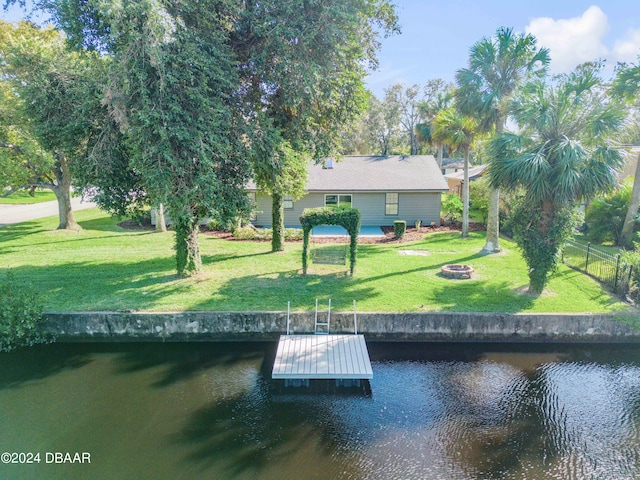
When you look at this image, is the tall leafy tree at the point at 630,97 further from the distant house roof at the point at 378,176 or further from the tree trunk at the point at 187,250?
the tree trunk at the point at 187,250

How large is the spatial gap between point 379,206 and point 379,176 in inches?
72.8

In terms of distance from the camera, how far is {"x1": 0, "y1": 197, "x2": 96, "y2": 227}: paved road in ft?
83.5

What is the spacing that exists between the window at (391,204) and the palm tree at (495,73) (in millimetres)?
8217

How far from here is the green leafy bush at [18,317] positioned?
33.0ft

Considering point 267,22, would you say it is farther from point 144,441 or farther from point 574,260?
point 574,260

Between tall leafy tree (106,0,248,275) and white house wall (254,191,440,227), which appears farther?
white house wall (254,191,440,227)

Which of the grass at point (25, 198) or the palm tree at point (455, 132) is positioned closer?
the palm tree at point (455, 132)

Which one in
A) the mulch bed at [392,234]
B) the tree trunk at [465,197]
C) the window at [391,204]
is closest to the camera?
the tree trunk at [465,197]

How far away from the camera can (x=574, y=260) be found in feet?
50.9

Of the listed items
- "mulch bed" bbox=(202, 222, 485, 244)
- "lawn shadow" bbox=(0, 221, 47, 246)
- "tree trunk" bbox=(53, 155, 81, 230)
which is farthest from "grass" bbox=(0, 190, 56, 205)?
"mulch bed" bbox=(202, 222, 485, 244)

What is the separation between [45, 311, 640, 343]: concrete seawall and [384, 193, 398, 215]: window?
1394cm

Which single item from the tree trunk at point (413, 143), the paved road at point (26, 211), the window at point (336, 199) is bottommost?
the paved road at point (26, 211)

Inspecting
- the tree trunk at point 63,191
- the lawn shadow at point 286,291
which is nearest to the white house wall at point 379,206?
the tree trunk at point 63,191

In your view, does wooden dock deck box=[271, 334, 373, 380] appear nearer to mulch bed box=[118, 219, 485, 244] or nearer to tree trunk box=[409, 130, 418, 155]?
mulch bed box=[118, 219, 485, 244]
